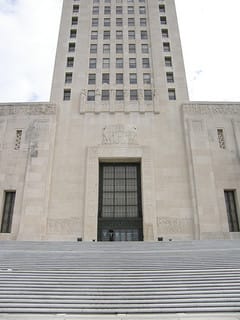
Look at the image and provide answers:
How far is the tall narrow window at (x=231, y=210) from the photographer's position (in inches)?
806

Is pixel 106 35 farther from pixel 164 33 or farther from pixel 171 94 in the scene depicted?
pixel 171 94

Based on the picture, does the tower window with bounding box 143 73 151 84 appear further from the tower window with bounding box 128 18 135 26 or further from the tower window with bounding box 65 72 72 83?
the tower window with bounding box 128 18 135 26

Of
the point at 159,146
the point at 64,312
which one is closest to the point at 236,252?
the point at 64,312

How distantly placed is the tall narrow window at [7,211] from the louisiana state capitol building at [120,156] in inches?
3.2

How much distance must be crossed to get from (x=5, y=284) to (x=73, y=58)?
2640cm

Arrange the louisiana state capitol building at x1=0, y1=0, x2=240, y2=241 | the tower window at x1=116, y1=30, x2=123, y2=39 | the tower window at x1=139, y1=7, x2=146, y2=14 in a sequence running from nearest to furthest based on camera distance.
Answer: the louisiana state capitol building at x1=0, y1=0, x2=240, y2=241 → the tower window at x1=116, y1=30, x2=123, y2=39 → the tower window at x1=139, y1=7, x2=146, y2=14

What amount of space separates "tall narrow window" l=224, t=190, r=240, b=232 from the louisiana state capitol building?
0.28 feet

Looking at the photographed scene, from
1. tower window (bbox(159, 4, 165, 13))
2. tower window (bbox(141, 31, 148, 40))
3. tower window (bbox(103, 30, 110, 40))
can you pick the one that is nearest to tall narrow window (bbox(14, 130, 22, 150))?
tower window (bbox(103, 30, 110, 40))

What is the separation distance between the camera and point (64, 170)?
2231 cm

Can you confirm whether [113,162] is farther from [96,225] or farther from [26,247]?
[26,247]

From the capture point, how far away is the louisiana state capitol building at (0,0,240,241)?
20.3m

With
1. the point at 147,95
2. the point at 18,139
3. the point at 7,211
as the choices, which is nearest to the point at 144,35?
the point at 147,95

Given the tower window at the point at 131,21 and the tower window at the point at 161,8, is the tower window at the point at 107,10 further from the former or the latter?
the tower window at the point at 161,8

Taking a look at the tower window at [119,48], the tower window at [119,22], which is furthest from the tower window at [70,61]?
the tower window at [119,22]
